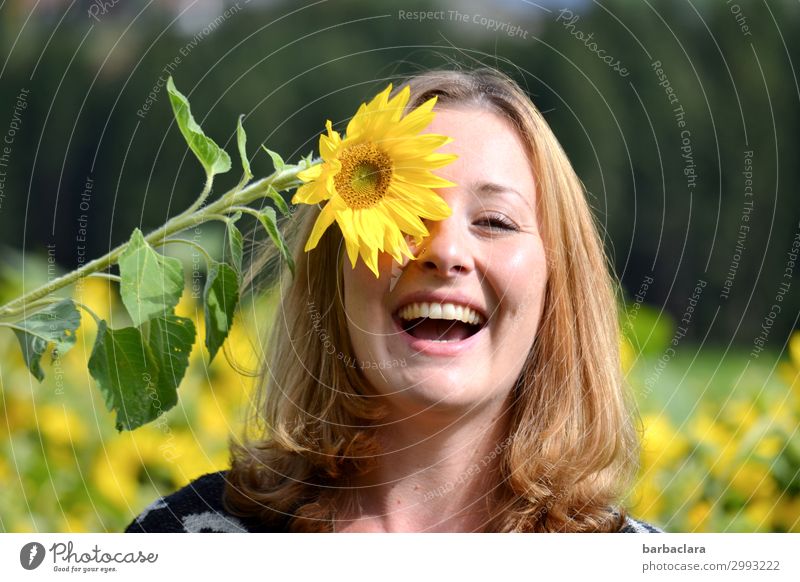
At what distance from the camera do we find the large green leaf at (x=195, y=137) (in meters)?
1.04

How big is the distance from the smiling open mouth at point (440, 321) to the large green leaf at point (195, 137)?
288mm

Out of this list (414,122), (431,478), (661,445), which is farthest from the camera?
(661,445)

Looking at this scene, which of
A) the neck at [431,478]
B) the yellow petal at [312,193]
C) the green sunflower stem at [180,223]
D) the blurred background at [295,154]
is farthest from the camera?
the blurred background at [295,154]

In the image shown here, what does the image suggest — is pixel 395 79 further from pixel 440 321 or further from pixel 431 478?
pixel 431 478

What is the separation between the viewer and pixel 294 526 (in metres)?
1.37

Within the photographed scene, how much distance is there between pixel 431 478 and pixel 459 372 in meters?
0.18

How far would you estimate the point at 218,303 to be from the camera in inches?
43.1

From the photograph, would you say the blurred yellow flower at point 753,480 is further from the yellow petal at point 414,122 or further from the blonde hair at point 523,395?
the yellow petal at point 414,122

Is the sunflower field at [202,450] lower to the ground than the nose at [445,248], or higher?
lower

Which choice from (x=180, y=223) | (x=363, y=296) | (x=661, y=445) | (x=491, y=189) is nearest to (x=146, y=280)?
(x=180, y=223)

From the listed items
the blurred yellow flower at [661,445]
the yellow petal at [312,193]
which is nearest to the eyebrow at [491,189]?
the yellow petal at [312,193]
